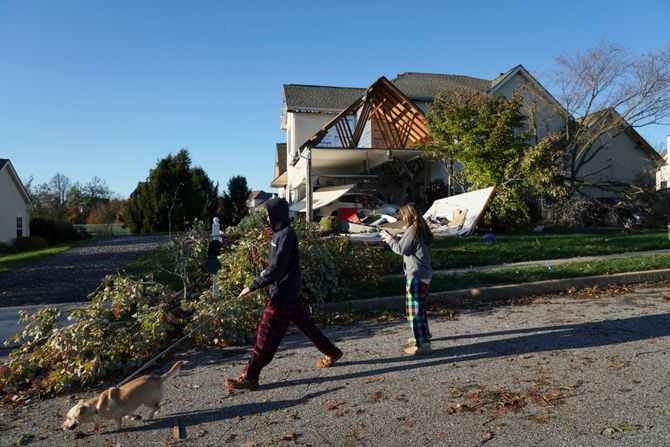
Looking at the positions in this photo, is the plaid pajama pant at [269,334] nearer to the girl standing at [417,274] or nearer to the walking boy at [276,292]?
the walking boy at [276,292]

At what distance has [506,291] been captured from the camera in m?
8.17

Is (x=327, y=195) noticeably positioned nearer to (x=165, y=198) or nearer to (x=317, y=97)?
(x=317, y=97)

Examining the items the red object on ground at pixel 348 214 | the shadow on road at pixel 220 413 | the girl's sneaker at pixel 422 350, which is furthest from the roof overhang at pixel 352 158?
the shadow on road at pixel 220 413

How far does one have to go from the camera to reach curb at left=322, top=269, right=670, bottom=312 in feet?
24.9

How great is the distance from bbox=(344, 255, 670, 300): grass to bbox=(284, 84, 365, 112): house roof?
60.0 ft

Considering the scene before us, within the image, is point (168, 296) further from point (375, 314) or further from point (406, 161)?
point (406, 161)

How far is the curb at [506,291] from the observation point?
7.58 m

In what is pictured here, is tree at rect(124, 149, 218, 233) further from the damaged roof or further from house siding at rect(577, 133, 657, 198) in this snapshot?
house siding at rect(577, 133, 657, 198)

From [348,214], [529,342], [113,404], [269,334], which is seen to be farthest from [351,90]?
[113,404]

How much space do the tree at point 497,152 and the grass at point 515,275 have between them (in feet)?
20.1

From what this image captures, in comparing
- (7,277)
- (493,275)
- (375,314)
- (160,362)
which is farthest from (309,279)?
(7,277)

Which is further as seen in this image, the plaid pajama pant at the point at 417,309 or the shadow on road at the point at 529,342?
the plaid pajama pant at the point at 417,309

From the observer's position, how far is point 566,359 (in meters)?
4.84

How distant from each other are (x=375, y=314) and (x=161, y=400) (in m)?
3.83
